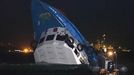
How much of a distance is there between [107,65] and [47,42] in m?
6.45

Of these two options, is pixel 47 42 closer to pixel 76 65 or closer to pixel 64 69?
pixel 76 65

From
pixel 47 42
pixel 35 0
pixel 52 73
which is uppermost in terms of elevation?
pixel 35 0

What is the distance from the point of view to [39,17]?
52.2m

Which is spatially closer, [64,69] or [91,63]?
[91,63]

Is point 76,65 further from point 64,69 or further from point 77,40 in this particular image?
point 64,69

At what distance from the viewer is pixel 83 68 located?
51.3 m

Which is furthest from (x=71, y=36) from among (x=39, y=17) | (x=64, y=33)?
(x=39, y=17)

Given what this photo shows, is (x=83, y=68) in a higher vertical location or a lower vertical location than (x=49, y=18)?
lower

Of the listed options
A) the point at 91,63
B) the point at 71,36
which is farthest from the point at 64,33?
the point at 91,63

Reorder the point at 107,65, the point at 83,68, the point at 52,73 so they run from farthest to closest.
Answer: the point at 52,73
the point at 83,68
the point at 107,65

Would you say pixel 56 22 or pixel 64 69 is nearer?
pixel 56 22

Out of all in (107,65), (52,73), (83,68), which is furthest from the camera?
(52,73)

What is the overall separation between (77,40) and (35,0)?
616 centimetres

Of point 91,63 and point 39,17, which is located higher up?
point 39,17
